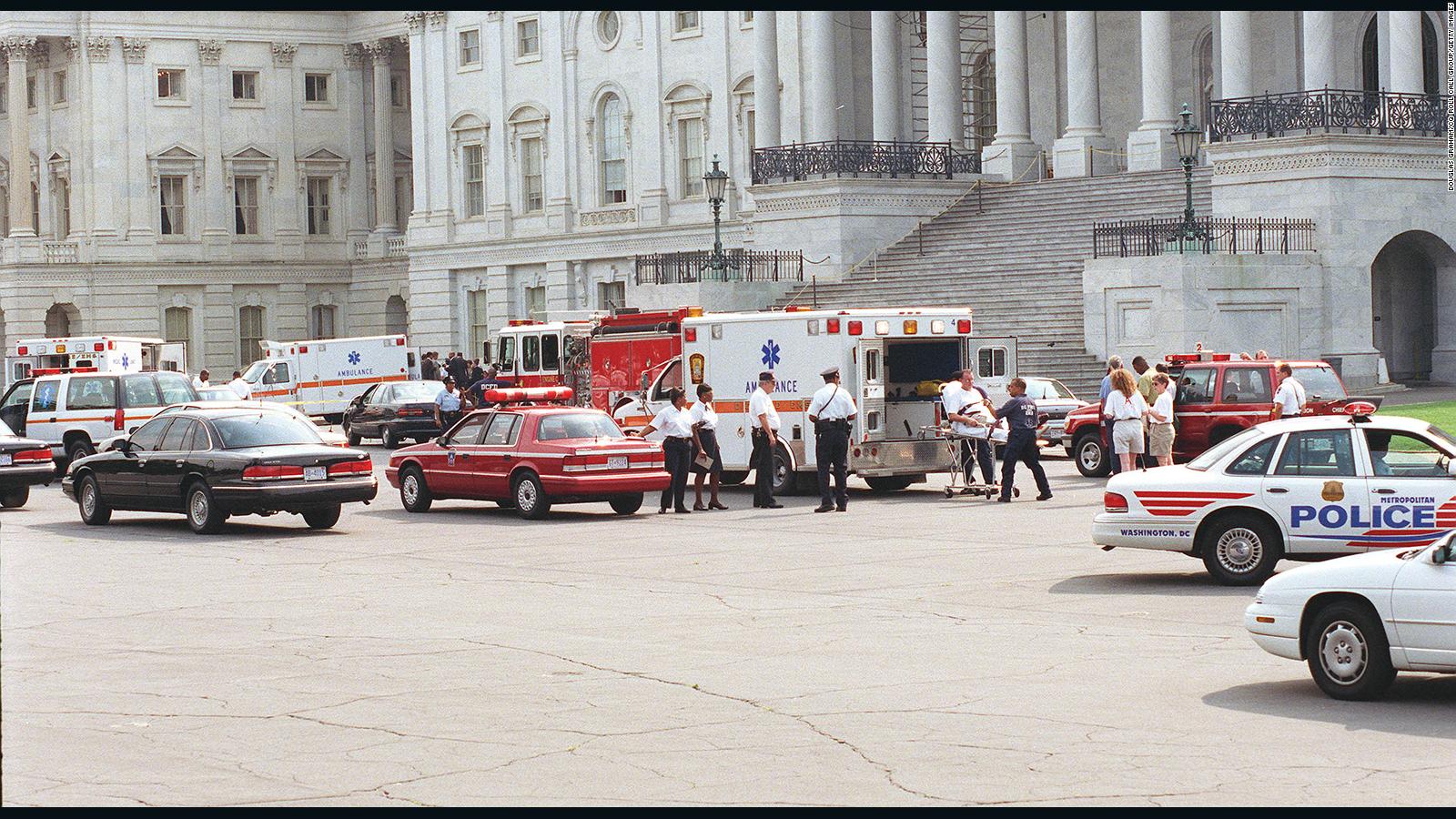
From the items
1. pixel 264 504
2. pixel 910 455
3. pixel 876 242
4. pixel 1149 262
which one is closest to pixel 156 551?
pixel 264 504

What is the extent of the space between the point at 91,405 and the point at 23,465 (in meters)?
7.38

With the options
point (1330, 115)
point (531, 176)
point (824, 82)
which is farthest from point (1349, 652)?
point (531, 176)

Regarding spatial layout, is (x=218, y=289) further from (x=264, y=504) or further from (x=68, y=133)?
(x=264, y=504)

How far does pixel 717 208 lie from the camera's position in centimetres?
4619

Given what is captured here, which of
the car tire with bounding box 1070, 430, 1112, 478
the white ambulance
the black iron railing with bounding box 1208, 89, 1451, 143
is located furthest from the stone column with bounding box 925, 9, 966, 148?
the white ambulance

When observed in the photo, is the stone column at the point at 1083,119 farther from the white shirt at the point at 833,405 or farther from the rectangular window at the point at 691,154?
the white shirt at the point at 833,405

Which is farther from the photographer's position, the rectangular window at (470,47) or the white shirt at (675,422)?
the rectangular window at (470,47)

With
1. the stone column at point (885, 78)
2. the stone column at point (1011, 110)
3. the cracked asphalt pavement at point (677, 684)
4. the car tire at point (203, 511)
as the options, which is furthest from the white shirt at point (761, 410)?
the stone column at point (885, 78)

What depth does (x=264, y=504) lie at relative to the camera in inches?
892

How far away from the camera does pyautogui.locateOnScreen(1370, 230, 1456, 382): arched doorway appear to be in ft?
144

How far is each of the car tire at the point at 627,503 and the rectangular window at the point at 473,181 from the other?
4869cm

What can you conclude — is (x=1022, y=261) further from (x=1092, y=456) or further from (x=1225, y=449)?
(x=1225, y=449)

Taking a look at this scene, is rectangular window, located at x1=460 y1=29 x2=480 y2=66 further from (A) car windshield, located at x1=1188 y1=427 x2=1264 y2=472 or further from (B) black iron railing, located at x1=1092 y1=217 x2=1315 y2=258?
(A) car windshield, located at x1=1188 y1=427 x2=1264 y2=472

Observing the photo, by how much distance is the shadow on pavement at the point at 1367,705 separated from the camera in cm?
1019
